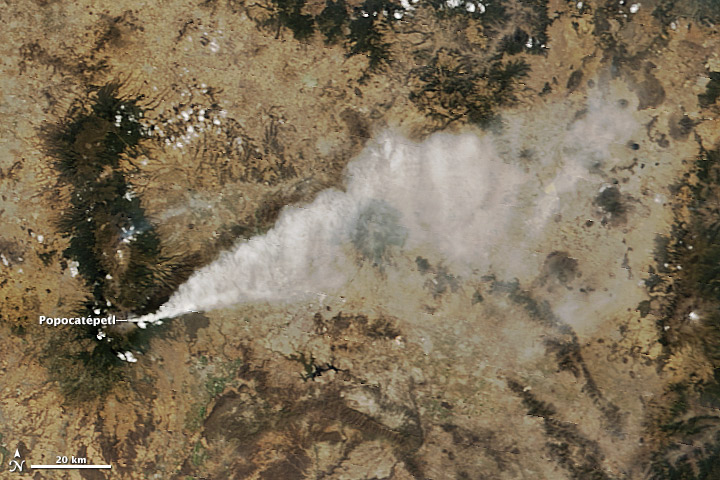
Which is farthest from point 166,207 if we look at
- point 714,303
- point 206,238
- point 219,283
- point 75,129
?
point 714,303

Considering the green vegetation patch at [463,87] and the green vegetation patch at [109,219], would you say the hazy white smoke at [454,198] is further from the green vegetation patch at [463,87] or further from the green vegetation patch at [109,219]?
the green vegetation patch at [109,219]

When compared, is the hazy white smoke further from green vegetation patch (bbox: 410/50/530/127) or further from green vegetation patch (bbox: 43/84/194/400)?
green vegetation patch (bbox: 43/84/194/400)

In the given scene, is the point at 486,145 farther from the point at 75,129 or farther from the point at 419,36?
the point at 75,129

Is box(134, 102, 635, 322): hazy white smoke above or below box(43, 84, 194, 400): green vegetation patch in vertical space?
above

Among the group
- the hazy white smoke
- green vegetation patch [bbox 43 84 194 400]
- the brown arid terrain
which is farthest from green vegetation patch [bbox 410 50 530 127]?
green vegetation patch [bbox 43 84 194 400]

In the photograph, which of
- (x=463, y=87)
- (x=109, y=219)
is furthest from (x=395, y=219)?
(x=109, y=219)

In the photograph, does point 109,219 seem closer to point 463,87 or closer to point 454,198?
point 454,198

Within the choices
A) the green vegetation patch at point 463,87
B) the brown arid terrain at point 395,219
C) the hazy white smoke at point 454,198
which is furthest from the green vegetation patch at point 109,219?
the green vegetation patch at point 463,87
